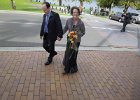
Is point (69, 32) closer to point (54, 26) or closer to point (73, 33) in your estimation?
point (73, 33)

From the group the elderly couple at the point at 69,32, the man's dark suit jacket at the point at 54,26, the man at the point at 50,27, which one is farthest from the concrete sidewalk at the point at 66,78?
the man's dark suit jacket at the point at 54,26

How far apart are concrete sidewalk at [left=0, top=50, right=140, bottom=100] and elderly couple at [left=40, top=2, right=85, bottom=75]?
36 cm

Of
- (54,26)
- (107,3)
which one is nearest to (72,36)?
(54,26)

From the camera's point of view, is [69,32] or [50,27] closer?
[69,32]

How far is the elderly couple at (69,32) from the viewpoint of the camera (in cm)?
648

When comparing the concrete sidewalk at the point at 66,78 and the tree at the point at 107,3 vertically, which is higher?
the tree at the point at 107,3

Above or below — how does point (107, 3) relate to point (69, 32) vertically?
below

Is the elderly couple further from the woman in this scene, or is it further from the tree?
the tree

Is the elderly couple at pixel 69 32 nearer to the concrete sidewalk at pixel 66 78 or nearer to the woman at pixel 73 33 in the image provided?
the woman at pixel 73 33

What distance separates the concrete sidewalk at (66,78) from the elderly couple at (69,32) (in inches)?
14.0

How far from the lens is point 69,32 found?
6555 mm

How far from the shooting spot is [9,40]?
35.7 ft

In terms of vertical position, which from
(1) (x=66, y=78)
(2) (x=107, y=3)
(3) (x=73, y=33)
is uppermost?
(3) (x=73, y=33)

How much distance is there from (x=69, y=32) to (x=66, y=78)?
122 centimetres
